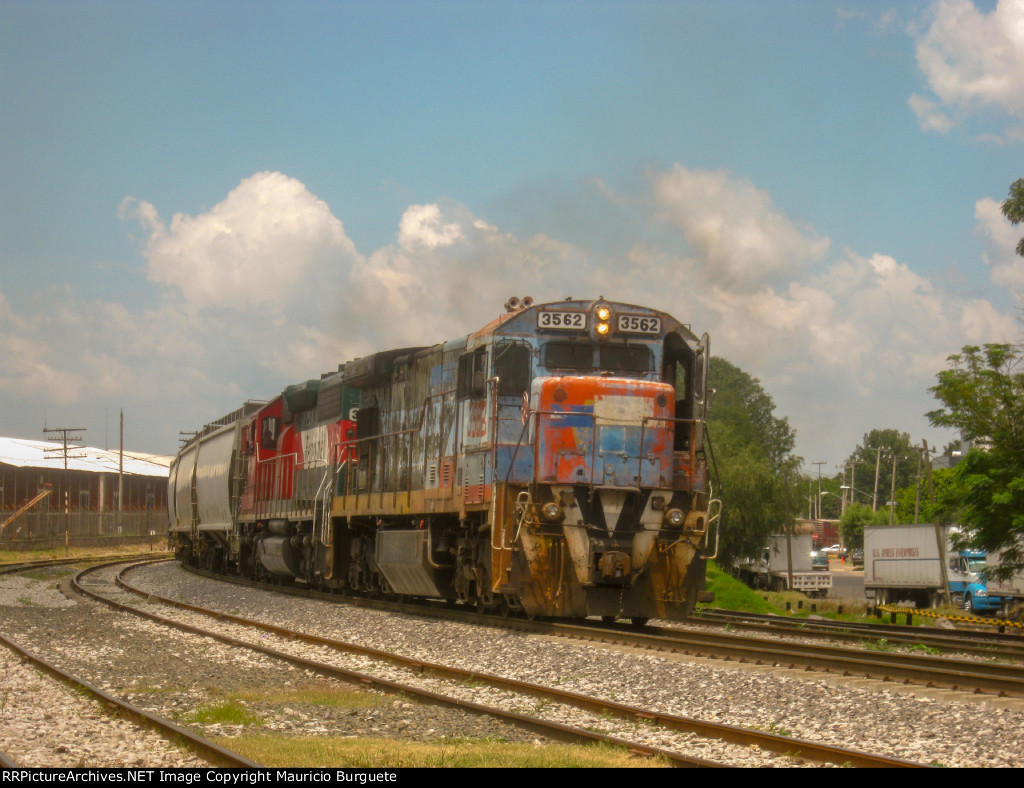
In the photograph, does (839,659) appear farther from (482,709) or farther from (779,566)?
(779,566)

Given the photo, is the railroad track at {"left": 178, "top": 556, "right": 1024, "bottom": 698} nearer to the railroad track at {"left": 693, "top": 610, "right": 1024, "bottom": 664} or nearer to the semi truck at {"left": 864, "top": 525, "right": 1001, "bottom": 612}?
the railroad track at {"left": 693, "top": 610, "right": 1024, "bottom": 664}

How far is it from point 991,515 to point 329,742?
1684 centimetres

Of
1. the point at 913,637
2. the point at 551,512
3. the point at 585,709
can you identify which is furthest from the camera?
the point at 913,637

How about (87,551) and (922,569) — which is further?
(87,551)

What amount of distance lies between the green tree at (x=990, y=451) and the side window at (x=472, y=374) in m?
11.2

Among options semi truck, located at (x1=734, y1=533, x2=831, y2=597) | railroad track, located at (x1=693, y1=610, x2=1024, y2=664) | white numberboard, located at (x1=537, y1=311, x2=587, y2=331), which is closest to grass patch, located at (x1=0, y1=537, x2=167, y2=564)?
semi truck, located at (x1=734, y1=533, x2=831, y2=597)

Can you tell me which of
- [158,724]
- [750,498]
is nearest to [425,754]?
[158,724]

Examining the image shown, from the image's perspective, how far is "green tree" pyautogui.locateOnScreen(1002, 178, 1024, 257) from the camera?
2434 cm

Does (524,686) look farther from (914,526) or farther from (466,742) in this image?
(914,526)

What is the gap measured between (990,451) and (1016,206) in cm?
708

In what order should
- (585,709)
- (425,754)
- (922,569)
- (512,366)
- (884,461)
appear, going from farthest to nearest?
(884,461)
(922,569)
(512,366)
(585,709)
(425,754)

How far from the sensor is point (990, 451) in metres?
20.6
